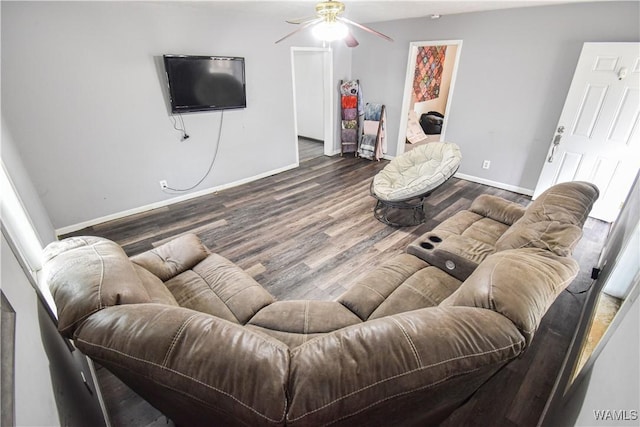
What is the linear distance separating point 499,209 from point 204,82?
11.8ft

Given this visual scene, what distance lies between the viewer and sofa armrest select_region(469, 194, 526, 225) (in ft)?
7.89

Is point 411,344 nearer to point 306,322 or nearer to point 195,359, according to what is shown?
point 195,359

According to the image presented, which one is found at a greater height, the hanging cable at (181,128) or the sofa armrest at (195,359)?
the hanging cable at (181,128)

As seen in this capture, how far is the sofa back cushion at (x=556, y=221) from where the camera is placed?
145 cm

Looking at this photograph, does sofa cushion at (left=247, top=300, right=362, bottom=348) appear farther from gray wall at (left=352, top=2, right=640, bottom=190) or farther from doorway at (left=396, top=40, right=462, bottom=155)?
doorway at (left=396, top=40, right=462, bottom=155)

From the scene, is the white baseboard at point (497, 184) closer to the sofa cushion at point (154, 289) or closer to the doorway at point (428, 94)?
the doorway at point (428, 94)

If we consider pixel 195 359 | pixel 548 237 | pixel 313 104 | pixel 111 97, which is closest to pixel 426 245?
pixel 548 237

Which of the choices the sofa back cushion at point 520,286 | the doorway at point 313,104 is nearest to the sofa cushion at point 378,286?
the sofa back cushion at point 520,286

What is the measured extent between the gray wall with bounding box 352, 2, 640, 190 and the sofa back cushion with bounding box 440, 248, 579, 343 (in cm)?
329

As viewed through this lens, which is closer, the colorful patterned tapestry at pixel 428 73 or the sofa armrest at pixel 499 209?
the sofa armrest at pixel 499 209

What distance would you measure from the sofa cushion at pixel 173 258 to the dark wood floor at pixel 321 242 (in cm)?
68

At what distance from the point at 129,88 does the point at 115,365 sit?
3297 mm

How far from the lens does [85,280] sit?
1078 millimetres

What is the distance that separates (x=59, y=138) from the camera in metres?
2.93
